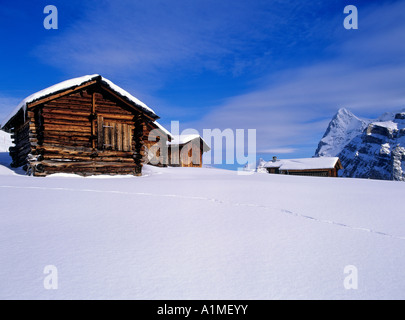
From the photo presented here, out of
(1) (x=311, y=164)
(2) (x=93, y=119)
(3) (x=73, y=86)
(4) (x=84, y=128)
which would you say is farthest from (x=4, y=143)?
(1) (x=311, y=164)

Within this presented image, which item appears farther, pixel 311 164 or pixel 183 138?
pixel 311 164

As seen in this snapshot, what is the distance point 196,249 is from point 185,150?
1173 inches

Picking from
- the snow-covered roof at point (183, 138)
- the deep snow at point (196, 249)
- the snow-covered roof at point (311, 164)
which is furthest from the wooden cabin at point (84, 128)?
the snow-covered roof at point (311, 164)

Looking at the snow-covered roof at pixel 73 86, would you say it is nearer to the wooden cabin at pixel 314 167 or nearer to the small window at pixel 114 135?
the small window at pixel 114 135

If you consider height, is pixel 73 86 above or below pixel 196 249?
above

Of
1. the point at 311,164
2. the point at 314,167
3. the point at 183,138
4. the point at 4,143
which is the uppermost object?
the point at 4,143

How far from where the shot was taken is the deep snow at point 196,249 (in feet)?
9.72

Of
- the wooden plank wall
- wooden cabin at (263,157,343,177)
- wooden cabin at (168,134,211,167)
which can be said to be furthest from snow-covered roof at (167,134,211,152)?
wooden cabin at (263,157,343,177)

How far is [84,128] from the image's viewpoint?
45.1 feet

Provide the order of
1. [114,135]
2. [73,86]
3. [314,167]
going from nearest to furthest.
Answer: [73,86]
[114,135]
[314,167]

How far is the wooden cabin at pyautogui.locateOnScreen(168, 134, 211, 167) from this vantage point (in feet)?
106

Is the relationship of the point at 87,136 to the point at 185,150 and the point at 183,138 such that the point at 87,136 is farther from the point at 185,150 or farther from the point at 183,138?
the point at 185,150

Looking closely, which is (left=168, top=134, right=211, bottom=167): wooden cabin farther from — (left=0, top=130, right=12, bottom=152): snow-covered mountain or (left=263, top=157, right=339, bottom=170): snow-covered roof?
(left=0, top=130, right=12, bottom=152): snow-covered mountain
